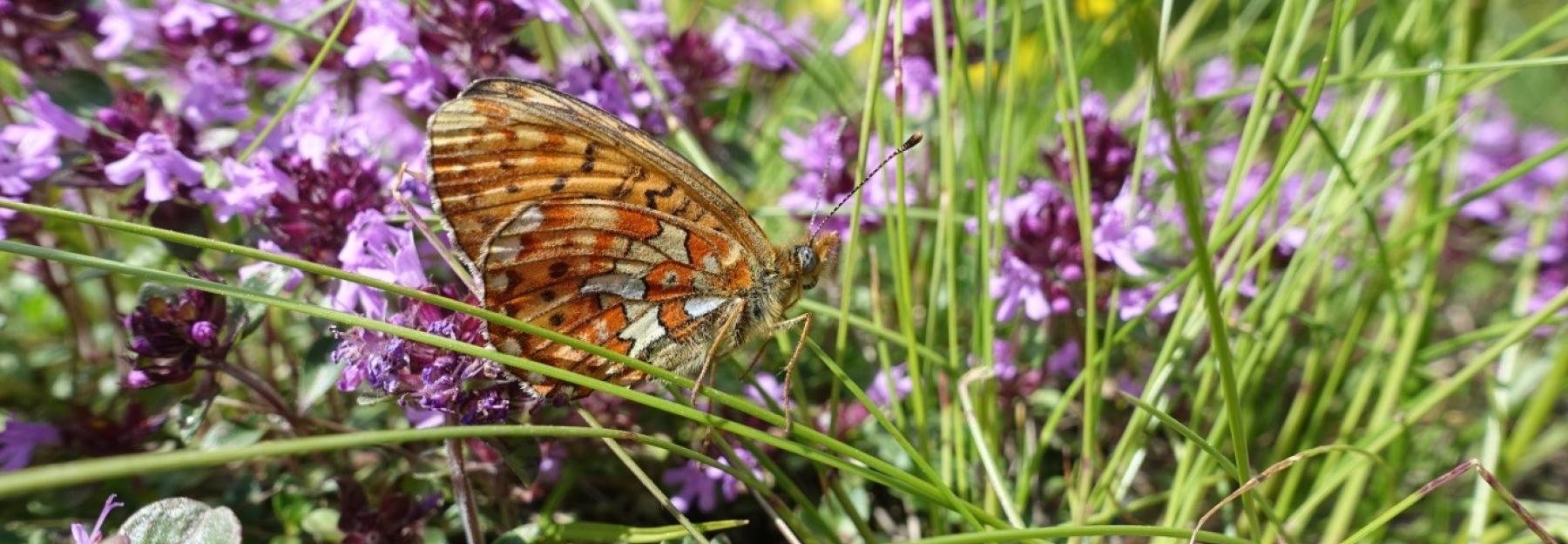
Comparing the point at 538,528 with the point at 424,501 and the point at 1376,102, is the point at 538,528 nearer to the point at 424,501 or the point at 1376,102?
the point at 424,501

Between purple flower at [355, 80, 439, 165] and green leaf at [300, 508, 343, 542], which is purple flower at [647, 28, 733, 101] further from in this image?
green leaf at [300, 508, 343, 542]

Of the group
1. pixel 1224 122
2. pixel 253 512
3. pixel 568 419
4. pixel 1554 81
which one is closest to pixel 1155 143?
pixel 1224 122

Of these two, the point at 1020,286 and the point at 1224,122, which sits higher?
the point at 1224,122

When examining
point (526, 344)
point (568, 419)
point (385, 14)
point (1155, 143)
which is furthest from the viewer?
point (1155, 143)

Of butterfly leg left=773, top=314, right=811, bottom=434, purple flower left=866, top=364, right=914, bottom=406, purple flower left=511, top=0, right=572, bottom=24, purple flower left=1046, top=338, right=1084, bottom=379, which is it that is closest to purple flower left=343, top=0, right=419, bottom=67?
purple flower left=511, top=0, right=572, bottom=24

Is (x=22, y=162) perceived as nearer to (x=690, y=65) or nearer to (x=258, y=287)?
(x=258, y=287)
